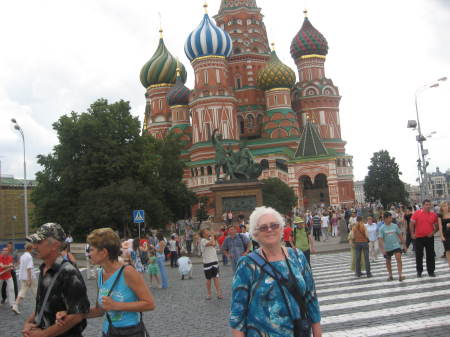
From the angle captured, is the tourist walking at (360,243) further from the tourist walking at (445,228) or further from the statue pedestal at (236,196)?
the statue pedestal at (236,196)

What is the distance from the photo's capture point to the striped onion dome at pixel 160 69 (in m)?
70.7

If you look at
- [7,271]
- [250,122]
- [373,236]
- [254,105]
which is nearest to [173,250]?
[373,236]

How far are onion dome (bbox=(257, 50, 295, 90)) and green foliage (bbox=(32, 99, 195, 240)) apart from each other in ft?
99.9

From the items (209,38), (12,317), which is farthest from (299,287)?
(209,38)

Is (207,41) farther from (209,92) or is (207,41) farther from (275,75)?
(275,75)

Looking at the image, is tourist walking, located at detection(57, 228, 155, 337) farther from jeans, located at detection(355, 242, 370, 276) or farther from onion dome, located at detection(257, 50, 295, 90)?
onion dome, located at detection(257, 50, 295, 90)

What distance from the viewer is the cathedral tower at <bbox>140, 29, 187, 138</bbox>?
70188 mm

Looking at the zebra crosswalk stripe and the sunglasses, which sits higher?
the sunglasses

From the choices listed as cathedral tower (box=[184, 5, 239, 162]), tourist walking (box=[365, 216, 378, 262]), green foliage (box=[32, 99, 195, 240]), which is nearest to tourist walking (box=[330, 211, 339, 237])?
green foliage (box=[32, 99, 195, 240])

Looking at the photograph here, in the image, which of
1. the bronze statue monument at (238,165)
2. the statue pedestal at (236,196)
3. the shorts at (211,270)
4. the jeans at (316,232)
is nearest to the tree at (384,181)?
the bronze statue monument at (238,165)

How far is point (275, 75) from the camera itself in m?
63.5

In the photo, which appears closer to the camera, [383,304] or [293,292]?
[293,292]

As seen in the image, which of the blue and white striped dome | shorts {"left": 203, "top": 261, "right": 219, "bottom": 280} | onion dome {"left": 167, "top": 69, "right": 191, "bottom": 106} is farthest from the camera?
onion dome {"left": 167, "top": 69, "right": 191, "bottom": 106}

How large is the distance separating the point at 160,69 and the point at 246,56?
1178 cm
